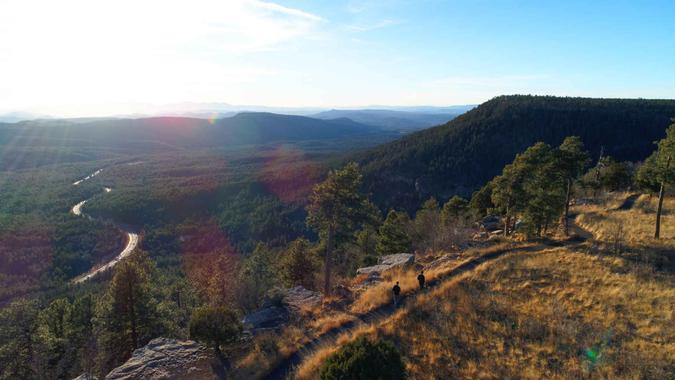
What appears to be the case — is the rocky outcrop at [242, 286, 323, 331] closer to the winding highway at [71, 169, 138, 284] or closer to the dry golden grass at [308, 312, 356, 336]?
the dry golden grass at [308, 312, 356, 336]

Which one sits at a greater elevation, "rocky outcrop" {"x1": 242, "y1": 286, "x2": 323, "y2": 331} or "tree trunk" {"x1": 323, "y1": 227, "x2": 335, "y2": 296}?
"tree trunk" {"x1": 323, "y1": 227, "x2": 335, "y2": 296}

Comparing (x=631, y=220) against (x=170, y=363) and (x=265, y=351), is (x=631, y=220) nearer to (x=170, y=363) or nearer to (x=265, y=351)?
(x=265, y=351)

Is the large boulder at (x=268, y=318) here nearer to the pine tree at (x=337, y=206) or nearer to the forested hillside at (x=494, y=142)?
the pine tree at (x=337, y=206)

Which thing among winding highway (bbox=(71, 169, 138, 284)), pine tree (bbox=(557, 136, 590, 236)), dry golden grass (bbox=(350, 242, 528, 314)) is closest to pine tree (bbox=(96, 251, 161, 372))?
dry golden grass (bbox=(350, 242, 528, 314))

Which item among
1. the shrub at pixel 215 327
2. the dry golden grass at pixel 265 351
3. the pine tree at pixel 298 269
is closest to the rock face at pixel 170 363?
the shrub at pixel 215 327

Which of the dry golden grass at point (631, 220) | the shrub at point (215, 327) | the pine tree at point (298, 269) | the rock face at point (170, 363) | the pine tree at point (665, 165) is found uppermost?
the pine tree at point (665, 165)

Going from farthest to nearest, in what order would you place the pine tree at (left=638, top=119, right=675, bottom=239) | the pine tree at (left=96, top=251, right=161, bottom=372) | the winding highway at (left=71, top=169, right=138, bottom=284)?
the winding highway at (left=71, top=169, right=138, bottom=284) → the pine tree at (left=96, top=251, right=161, bottom=372) → the pine tree at (left=638, top=119, right=675, bottom=239)

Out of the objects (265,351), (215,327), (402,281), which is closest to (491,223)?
(402,281)

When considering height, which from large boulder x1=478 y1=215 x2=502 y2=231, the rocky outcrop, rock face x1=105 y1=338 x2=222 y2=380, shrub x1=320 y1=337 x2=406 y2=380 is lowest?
large boulder x1=478 y1=215 x2=502 y2=231
